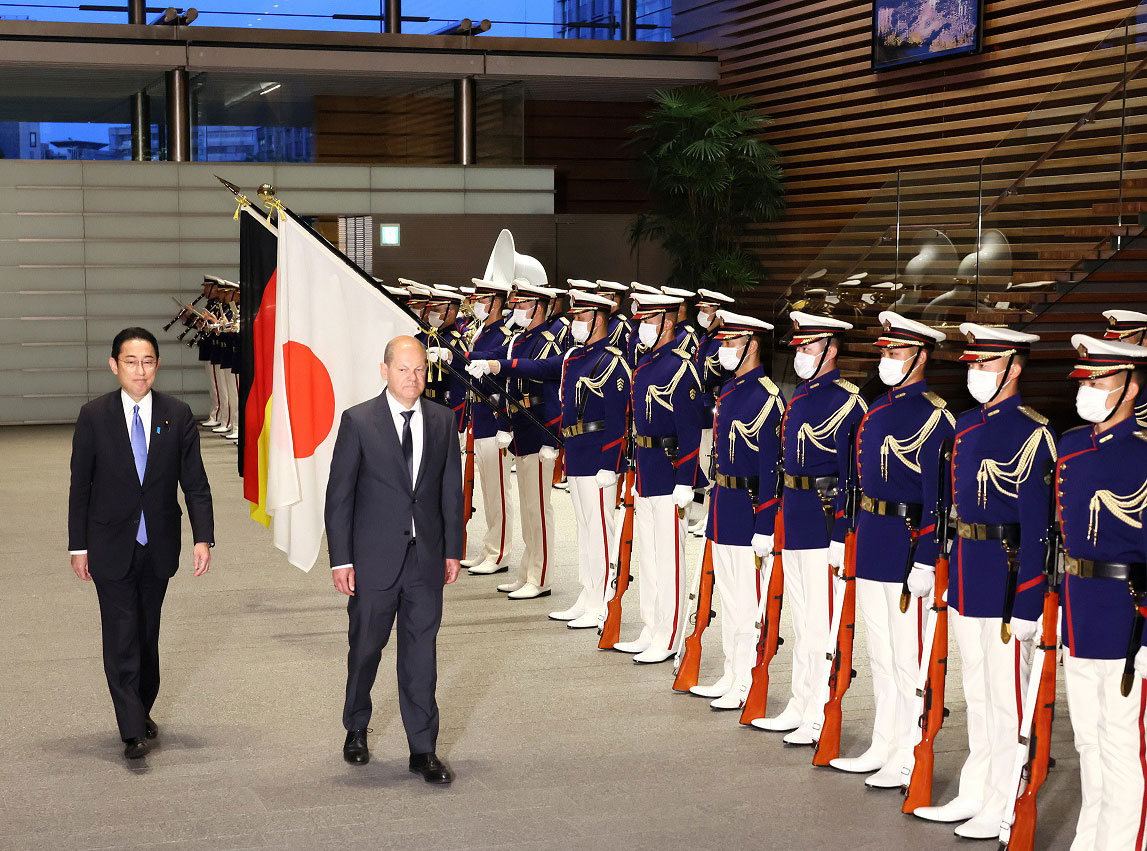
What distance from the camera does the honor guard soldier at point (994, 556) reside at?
4.39 metres

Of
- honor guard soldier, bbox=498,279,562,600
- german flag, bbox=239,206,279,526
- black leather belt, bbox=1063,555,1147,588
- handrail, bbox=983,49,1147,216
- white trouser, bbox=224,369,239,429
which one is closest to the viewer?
black leather belt, bbox=1063,555,1147,588

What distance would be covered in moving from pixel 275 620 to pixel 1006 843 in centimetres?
437

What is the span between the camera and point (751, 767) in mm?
5227

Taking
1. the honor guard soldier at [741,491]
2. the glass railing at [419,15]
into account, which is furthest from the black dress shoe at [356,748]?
the glass railing at [419,15]

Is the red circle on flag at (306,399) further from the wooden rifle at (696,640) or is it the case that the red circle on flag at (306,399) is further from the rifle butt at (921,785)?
the rifle butt at (921,785)

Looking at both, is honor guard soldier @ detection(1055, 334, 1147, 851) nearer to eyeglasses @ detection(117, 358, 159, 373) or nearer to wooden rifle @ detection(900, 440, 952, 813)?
wooden rifle @ detection(900, 440, 952, 813)

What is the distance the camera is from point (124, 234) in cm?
1731

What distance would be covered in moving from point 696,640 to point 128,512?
8.26 feet

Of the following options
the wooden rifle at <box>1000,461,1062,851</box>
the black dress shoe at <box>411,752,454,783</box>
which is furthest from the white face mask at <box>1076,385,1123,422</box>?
the black dress shoe at <box>411,752,454,783</box>

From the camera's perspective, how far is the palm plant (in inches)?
595

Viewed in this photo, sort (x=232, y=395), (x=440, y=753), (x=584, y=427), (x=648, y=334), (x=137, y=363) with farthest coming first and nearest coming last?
(x=232, y=395)
(x=584, y=427)
(x=648, y=334)
(x=440, y=753)
(x=137, y=363)

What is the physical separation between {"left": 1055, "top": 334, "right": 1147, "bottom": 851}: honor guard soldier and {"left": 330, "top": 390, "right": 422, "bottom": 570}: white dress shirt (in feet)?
7.10

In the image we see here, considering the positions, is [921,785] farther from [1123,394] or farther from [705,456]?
[705,456]

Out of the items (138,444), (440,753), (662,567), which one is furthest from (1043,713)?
(138,444)
